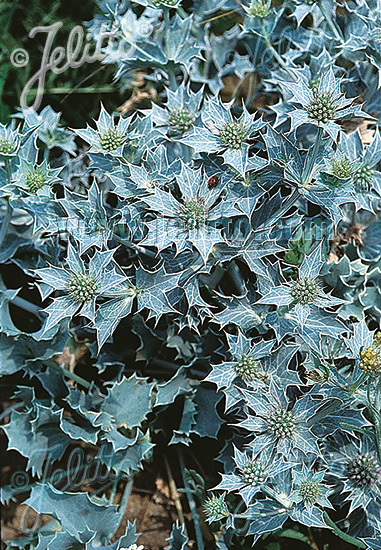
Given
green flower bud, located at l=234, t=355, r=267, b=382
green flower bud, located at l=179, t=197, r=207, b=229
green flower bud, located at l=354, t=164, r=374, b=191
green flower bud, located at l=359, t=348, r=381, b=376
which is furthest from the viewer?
green flower bud, located at l=354, t=164, r=374, b=191

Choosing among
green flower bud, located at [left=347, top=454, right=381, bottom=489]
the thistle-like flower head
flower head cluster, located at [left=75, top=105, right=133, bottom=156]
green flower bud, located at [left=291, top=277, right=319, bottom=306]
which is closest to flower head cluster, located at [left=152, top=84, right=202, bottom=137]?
flower head cluster, located at [left=75, top=105, right=133, bottom=156]

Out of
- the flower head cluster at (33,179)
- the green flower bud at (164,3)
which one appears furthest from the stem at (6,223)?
the green flower bud at (164,3)

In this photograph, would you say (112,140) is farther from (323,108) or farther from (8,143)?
(323,108)

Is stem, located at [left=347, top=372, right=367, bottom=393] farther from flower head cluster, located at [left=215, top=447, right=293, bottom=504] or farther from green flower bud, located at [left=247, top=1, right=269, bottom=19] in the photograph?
green flower bud, located at [left=247, top=1, right=269, bottom=19]

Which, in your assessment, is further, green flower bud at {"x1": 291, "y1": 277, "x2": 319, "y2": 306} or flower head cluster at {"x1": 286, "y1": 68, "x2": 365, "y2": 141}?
green flower bud at {"x1": 291, "y1": 277, "x2": 319, "y2": 306}

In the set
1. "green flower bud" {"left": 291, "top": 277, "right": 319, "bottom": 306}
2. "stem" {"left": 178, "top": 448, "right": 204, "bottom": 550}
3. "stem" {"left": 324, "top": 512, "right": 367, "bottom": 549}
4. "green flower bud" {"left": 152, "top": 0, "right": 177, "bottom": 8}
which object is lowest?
"stem" {"left": 178, "top": 448, "right": 204, "bottom": 550}

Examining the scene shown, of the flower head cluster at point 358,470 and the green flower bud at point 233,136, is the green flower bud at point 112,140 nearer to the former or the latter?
the green flower bud at point 233,136

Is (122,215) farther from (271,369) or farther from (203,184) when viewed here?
(271,369)

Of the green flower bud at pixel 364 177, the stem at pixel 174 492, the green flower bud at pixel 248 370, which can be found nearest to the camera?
the green flower bud at pixel 248 370
